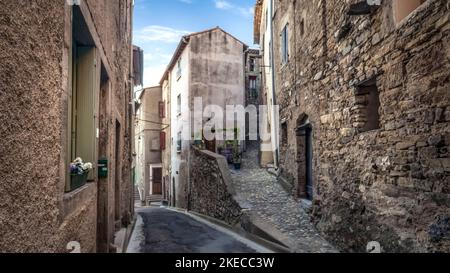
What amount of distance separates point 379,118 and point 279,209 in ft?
14.7

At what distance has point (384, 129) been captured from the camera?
16.6 ft

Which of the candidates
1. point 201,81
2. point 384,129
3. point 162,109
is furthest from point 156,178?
point 384,129

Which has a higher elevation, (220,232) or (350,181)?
(350,181)

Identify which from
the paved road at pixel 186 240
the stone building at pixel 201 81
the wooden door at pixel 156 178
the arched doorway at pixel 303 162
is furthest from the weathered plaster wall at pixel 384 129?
the wooden door at pixel 156 178

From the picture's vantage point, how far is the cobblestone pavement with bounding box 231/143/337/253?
6.89 m

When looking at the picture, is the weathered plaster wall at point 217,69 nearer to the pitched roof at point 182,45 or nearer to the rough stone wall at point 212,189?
the pitched roof at point 182,45

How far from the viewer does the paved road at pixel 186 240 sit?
7.05 metres

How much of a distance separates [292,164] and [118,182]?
16.2 feet

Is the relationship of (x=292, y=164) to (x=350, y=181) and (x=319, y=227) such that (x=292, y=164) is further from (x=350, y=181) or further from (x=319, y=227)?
(x=350, y=181)

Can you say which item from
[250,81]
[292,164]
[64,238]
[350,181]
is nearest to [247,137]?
[250,81]

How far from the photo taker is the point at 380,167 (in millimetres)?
5137

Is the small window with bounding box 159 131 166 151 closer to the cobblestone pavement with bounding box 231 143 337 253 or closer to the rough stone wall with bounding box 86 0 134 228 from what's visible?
the cobblestone pavement with bounding box 231 143 337 253

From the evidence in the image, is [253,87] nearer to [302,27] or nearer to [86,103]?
[302,27]

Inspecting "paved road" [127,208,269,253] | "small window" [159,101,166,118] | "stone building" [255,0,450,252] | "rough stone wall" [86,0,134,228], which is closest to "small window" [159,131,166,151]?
"small window" [159,101,166,118]
